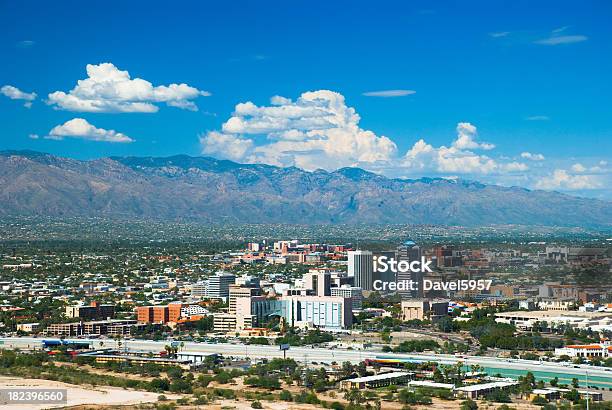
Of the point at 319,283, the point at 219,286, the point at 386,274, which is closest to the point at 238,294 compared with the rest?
the point at 319,283

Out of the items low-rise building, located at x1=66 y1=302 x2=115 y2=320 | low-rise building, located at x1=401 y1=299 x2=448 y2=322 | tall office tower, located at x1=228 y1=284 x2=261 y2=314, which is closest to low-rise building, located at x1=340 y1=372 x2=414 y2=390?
tall office tower, located at x1=228 y1=284 x2=261 y2=314

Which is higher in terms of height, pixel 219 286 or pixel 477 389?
pixel 219 286

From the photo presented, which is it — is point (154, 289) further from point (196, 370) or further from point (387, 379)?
point (387, 379)

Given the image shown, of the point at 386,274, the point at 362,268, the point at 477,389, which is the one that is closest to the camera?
the point at 477,389

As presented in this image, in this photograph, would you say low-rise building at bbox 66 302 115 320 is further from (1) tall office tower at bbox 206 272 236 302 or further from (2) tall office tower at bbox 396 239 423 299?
(2) tall office tower at bbox 396 239 423 299

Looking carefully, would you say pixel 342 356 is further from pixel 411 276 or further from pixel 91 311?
pixel 411 276

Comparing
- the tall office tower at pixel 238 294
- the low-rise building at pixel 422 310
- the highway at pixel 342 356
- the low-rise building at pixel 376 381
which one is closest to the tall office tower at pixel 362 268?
the low-rise building at pixel 422 310

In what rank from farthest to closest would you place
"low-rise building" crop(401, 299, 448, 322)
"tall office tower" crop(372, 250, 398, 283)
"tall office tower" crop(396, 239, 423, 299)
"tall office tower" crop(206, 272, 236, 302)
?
"tall office tower" crop(372, 250, 398, 283)
"tall office tower" crop(206, 272, 236, 302)
"tall office tower" crop(396, 239, 423, 299)
"low-rise building" crop(401, 299, 448, 322)
